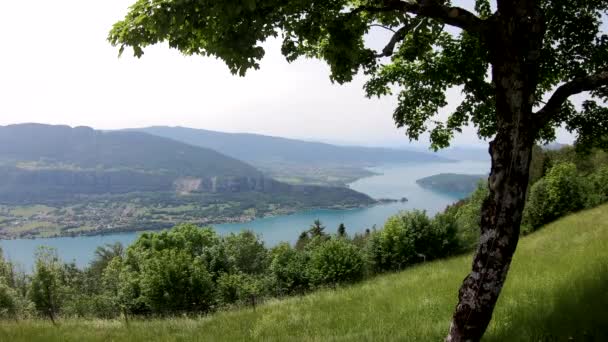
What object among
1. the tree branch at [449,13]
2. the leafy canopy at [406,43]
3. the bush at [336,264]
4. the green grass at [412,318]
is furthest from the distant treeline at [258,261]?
the tree branch at [449,13]

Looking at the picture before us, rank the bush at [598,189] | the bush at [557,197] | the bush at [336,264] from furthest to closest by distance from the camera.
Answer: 1. the bush at [598,189]
2. the bush at [557,197]
3. the bush at [336,264]

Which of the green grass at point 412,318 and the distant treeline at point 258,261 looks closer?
the green grass at point 412,318

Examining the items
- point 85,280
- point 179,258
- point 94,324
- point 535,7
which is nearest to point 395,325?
point 535,7

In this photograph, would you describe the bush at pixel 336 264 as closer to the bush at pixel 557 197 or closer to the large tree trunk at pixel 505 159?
the bush at pixel 557 197

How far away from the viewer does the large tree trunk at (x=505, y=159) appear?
5020 millimetres

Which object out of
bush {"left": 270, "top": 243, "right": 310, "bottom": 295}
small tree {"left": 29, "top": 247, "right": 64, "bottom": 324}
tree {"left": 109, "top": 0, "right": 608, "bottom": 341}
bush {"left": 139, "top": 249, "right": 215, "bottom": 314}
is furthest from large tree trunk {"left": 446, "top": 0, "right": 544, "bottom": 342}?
small tree {"left": 29, "top": 247, "right": 64, "bottom": 324}

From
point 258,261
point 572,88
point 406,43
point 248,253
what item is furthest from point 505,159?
point 258,261

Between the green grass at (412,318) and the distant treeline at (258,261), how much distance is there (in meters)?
9.92

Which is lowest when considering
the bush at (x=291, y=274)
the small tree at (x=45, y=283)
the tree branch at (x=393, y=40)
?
the small tree at (x=45, y=283)

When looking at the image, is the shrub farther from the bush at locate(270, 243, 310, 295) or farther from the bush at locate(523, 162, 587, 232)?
the bush at locate(523, 162, 587, 232)

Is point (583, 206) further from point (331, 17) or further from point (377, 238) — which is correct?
point (331, 17)

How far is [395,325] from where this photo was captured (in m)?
8.27

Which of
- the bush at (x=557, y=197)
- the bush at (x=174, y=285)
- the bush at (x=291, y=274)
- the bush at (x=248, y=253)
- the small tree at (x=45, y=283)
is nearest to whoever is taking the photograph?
the bush at (x=174, y=285)

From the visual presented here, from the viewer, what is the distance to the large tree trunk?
502cm
